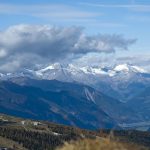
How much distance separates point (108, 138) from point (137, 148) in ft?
3.53

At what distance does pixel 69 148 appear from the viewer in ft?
54.2

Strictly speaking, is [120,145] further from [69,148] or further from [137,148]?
[69,148]

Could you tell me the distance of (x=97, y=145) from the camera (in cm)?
1633

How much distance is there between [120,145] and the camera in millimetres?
16391

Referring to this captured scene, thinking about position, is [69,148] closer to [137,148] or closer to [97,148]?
[97,148]

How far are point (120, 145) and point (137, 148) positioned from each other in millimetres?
720

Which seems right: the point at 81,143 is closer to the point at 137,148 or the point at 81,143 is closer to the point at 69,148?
the point at 69,148

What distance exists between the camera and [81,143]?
1686 centimetres

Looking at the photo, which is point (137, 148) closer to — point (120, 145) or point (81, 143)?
point (120, 145)

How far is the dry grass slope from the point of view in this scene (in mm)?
16062

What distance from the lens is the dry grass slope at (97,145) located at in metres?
16.1

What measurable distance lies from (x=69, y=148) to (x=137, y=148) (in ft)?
7.78

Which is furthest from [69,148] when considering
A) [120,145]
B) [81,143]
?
[120,145]

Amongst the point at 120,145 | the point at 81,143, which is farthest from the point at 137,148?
the point at 81,143
